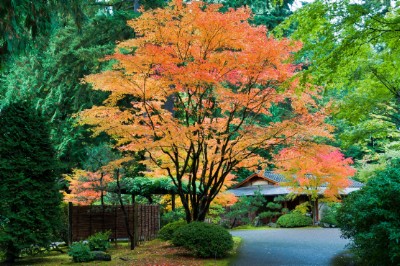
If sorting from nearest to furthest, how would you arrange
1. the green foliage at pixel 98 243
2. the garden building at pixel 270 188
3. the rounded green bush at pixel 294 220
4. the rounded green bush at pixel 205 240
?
1. the rounded green bush at pixel 205 240
2. the green foliage at pixel 98 243
3. the rounded green bush at pixel 294 220
4. the garden building at pixel 270 188

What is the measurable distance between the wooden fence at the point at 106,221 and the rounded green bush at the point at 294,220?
37.0ft

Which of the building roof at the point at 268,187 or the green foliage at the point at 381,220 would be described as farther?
the building roof at the point at 268,187

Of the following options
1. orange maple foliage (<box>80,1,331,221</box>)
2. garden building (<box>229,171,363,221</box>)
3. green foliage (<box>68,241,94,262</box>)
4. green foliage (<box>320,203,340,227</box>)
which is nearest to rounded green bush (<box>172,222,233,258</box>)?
green foliage (<box>68,241,94,262</box>)

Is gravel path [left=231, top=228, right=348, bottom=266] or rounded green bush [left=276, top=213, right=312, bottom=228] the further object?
rounded green bush [left=276, top=213, right=312, bottom=228]

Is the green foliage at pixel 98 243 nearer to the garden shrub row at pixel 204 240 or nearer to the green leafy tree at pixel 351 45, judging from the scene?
the garden shrub row at pixel 204 240

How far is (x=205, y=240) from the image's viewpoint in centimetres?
1058

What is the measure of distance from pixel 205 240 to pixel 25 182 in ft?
17.3

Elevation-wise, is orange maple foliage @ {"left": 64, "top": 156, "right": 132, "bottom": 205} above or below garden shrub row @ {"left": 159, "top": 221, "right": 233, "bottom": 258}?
above

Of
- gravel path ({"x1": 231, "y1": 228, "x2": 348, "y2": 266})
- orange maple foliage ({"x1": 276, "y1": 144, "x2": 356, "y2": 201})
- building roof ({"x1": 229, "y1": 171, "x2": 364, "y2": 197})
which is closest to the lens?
gravel path ({"x1": 231, "y1": 228, "x2": 348, "y2": 266})

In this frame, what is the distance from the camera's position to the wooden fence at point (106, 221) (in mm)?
14180

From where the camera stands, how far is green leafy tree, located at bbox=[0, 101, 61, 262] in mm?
10539

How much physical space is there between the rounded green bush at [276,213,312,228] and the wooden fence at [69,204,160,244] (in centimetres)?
1128

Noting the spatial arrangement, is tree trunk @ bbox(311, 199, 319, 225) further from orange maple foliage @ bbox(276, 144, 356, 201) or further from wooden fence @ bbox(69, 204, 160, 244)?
wooden fence @ bbox(69, 204, 160, 244)

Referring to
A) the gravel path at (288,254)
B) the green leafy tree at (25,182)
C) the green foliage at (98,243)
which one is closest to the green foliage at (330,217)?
the gravel path at (288,254)
